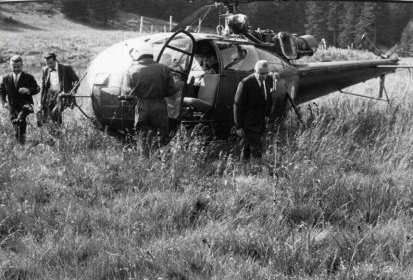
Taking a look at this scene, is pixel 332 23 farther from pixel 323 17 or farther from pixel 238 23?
pixel 238 23

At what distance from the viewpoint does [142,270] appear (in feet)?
12.2

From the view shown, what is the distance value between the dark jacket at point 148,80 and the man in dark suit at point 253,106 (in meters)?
0.93

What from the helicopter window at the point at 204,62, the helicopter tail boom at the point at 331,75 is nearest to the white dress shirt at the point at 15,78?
the helicopter window at the point at 204,62

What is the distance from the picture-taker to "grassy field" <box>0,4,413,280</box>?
3.80m

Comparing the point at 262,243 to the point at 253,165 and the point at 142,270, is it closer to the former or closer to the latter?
the point at 142,270

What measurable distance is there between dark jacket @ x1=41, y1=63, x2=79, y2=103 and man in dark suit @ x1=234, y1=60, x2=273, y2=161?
9.29ft

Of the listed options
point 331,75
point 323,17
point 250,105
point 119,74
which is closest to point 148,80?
point 119,74

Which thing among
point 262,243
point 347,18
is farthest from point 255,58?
point 347,18

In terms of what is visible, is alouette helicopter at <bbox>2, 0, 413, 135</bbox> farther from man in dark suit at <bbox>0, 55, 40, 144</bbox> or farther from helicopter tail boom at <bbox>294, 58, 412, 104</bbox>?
man in dark suit at <bbox>0, 55, 40, 144</bbox>

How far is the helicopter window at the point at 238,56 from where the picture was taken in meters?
7.47

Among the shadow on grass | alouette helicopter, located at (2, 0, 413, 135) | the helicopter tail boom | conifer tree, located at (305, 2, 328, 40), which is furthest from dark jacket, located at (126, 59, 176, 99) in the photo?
conifer tree, located at (305, 2, 328, 40)

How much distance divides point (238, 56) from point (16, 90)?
3291mm

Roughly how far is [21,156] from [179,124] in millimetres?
2071

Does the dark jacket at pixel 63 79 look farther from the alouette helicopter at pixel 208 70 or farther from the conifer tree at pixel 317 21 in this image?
the conifer tree at pixel 317 21
